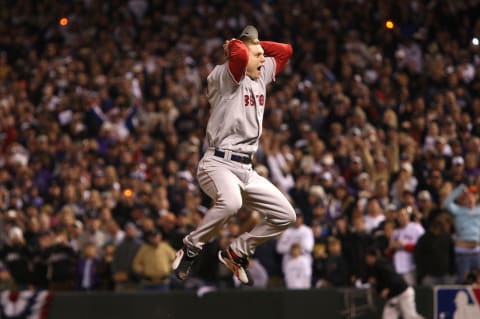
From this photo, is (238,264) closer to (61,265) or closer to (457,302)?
(457,302)

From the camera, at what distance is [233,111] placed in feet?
31.1

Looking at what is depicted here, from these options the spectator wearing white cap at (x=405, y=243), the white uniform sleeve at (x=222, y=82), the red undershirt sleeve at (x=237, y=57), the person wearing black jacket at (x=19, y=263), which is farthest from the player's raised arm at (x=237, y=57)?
the person wearing black jacket at (x=19, y=263)

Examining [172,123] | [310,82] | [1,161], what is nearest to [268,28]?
[310,82]

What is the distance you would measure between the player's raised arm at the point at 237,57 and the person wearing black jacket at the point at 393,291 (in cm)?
501

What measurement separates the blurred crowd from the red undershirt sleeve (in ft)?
19.9

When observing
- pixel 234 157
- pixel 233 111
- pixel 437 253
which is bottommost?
pixel 437 253

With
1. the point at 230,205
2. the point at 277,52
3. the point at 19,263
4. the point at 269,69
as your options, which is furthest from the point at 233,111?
the point at 19,263

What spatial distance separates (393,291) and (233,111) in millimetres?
4800

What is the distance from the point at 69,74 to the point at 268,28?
394cm

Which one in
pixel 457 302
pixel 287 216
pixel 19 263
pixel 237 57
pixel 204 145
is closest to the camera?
pixel 237 57

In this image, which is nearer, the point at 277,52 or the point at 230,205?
the point at 230,205

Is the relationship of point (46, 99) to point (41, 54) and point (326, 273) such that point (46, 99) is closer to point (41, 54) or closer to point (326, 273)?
point (41, 54)

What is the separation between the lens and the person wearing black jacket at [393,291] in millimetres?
13391

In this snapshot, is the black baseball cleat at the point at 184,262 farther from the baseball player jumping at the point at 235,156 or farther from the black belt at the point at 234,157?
the black belt at the point at 234,157
